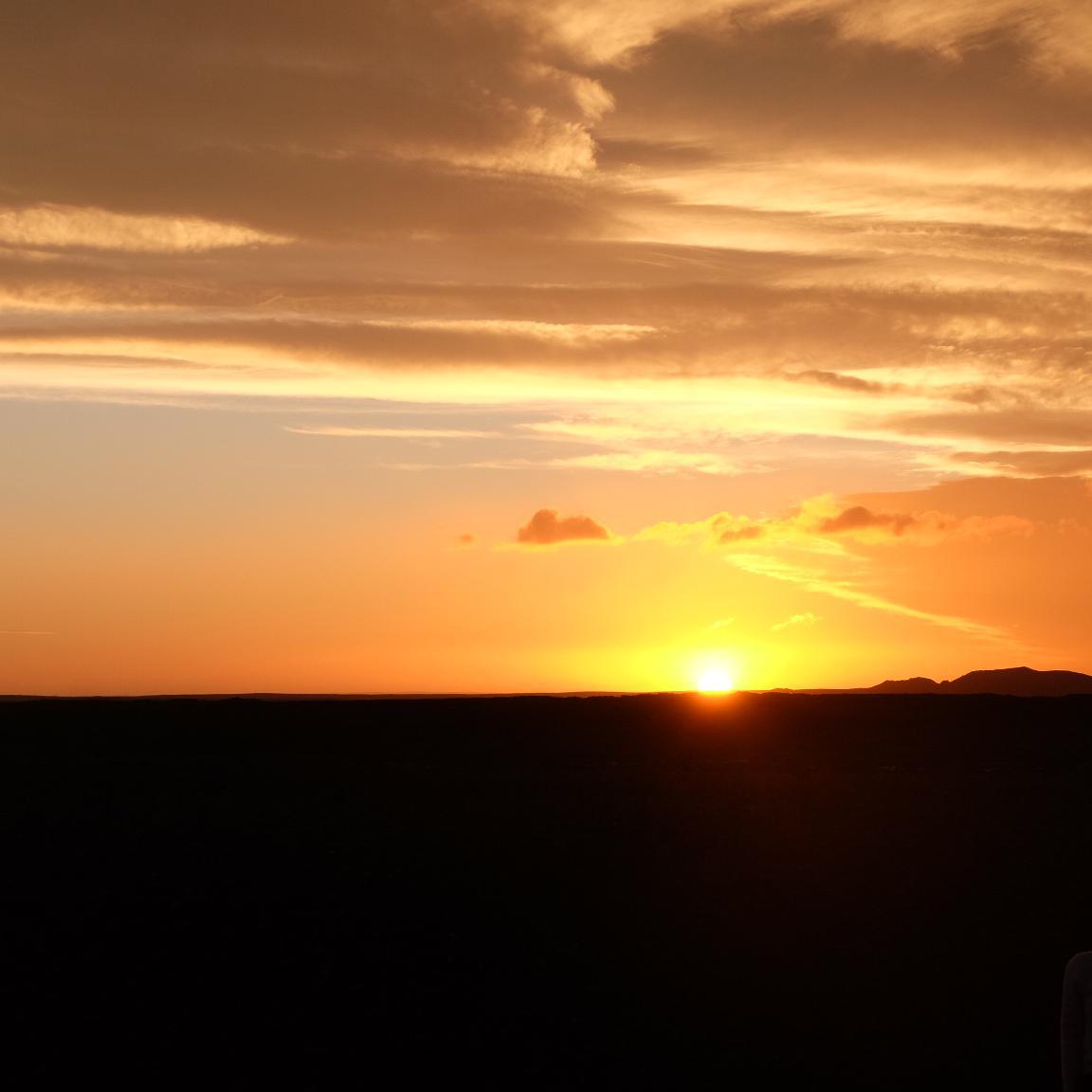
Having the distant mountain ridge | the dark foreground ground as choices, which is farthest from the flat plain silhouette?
the distant mountain ridge

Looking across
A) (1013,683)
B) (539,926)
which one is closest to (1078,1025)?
(539,926)

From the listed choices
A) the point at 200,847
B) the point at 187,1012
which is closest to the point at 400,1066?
the point at 187,1012

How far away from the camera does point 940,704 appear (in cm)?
5772

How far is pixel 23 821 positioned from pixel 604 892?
1155 centimetres

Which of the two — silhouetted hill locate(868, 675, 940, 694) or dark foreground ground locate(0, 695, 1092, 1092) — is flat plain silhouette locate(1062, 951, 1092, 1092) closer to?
dark foreground ground locate(0, 695, 1092, 1092)

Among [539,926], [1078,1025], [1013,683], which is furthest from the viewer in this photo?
[1013,683]

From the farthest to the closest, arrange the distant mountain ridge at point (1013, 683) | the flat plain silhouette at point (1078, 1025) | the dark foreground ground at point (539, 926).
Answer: the distant mountain ridge at point (1013, 683)
the dark foreground ground at point (539, 926)
the flat plain silhouette at point (1078, 1025)

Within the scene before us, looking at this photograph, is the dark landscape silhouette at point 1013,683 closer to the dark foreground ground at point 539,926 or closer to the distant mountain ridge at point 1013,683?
the distant mountain ridge at point 1013,683

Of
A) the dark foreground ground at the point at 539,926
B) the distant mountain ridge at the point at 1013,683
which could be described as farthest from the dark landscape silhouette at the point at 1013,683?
the dark foreground ground at the point at 539,926

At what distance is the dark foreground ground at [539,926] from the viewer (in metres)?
13.7

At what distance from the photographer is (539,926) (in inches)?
724

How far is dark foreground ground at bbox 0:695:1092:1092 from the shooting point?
44.9 feet

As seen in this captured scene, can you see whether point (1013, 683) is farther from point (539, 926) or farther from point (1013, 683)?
point (539, 926)

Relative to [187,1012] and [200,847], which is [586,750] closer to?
[200,847]
